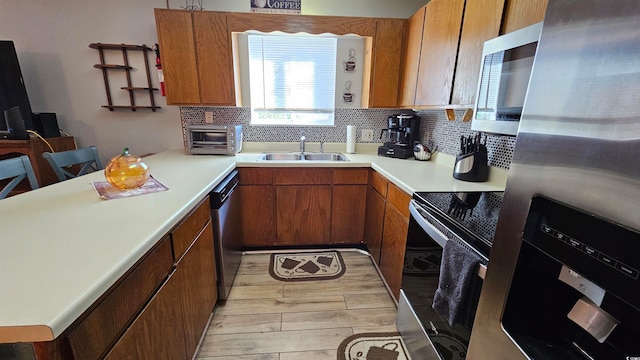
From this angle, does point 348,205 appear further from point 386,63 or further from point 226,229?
point 386,63

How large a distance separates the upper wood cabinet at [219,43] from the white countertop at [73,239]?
101 centimetres

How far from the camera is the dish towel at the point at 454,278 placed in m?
0.94

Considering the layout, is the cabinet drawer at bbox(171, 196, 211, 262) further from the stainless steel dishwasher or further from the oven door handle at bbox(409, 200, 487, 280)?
the oven door handle at bbox(409, 200, 487, 280)

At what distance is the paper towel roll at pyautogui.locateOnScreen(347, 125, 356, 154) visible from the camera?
2.70m

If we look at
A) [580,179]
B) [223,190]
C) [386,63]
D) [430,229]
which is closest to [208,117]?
[223,190]

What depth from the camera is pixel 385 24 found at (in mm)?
2336

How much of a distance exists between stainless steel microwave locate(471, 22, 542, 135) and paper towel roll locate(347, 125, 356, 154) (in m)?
1.48

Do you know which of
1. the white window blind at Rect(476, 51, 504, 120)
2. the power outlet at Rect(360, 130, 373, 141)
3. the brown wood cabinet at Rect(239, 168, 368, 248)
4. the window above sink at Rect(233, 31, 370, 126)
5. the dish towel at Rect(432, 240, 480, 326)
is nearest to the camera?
the dish towel at Rect(432, 240, 480, 326)

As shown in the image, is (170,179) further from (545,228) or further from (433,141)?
(433,141)

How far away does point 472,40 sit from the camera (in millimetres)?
1477

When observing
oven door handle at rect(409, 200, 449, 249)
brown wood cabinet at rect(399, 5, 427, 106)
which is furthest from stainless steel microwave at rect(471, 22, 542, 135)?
brown wood cabinet at rect(399, 5, 427, 106)

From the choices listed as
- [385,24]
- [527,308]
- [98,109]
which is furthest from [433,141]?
[98,109]

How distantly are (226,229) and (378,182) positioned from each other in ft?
3.93

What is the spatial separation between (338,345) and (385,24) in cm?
247
